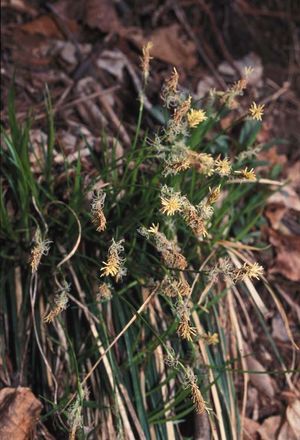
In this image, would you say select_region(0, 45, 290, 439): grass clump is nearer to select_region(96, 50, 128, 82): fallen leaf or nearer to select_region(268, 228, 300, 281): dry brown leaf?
select_region(268, 228, 300, 281): dry brown leaf

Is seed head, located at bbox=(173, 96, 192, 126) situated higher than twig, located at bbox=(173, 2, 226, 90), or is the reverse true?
twig, located at bbox=(173, 2, 226, 90)

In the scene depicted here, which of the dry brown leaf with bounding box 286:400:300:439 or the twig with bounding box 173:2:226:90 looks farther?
the twig with bounding box 173:2:226:90

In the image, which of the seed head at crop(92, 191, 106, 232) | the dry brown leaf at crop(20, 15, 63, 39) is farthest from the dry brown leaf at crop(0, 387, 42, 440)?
the dry brown leaf at crop(20, 15, 63, 39)

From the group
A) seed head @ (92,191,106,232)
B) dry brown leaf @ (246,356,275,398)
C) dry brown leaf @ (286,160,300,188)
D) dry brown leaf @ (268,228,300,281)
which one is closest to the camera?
seed head @ (92,191,106,232)

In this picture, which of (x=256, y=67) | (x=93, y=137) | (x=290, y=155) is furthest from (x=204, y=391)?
(x=256, y=67)

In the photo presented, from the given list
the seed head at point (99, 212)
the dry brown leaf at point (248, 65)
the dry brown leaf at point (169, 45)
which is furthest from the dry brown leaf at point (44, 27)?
the seed head at point (99, 212)

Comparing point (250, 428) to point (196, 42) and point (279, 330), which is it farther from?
point (196, 42)
